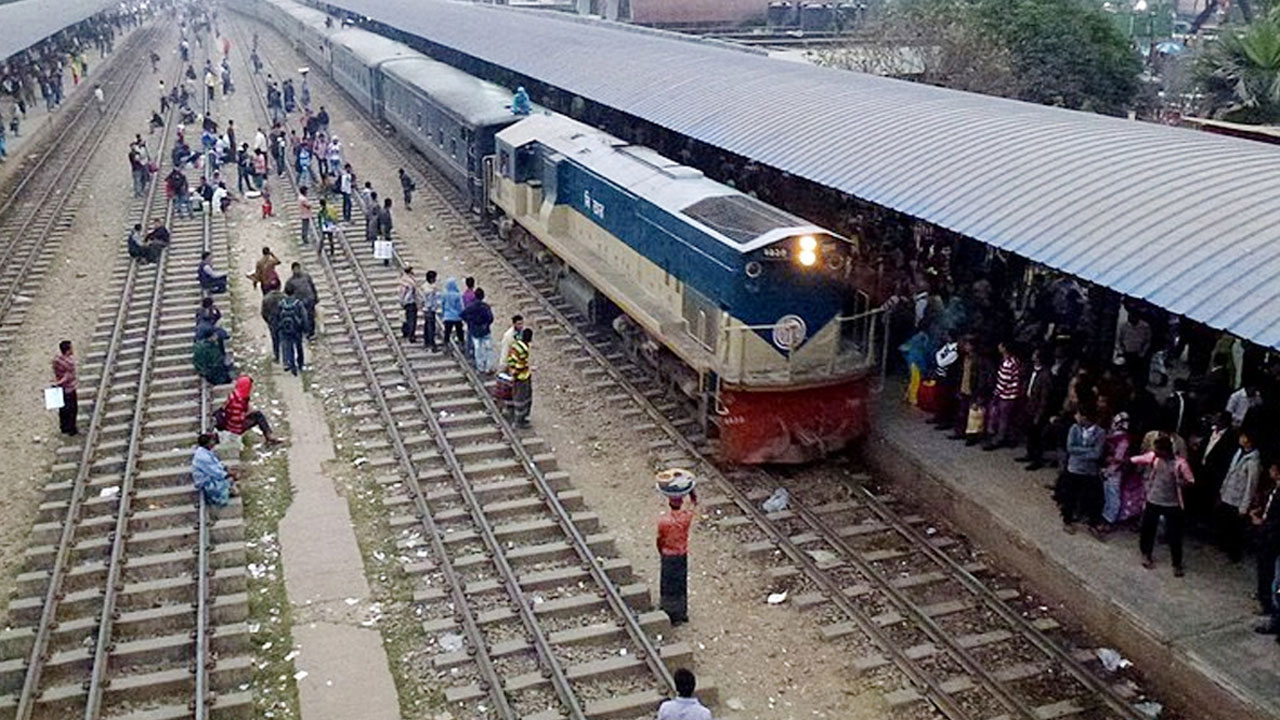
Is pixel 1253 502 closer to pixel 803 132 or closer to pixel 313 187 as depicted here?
pixel 803 132

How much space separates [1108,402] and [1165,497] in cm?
136

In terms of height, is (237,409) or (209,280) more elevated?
(209,280)

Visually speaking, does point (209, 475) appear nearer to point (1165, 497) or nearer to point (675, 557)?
point (675, 557)

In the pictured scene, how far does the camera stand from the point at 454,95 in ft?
87.6

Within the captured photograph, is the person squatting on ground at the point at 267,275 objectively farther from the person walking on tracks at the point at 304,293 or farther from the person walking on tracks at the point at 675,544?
the person walking on tracks at the point at 675,544

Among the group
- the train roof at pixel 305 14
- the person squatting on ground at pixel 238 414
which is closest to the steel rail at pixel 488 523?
the person squatting on ground at pixel 238 414

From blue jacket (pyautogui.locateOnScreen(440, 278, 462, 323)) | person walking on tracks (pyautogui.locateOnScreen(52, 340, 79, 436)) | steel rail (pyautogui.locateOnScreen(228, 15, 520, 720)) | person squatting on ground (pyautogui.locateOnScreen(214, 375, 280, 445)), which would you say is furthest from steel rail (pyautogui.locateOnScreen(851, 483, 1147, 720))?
person walking on tracks (pyautogui.locateOnScreen(52, 340, 79, 436))

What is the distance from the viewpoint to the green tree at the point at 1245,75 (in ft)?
76.4

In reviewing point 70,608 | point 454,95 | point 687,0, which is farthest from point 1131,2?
point 70,608

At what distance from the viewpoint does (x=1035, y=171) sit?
470 inches

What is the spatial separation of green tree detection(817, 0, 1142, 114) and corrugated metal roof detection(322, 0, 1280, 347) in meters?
11.4

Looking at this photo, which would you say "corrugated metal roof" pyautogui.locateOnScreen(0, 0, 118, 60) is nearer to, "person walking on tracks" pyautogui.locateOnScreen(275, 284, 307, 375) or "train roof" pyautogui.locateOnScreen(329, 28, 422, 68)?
"train roof" pyautogui.locateOnScreen(329, 28, 422, 68)

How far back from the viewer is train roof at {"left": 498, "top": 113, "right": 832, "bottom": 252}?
44.4 feet

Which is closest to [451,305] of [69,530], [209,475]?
[209,475]
